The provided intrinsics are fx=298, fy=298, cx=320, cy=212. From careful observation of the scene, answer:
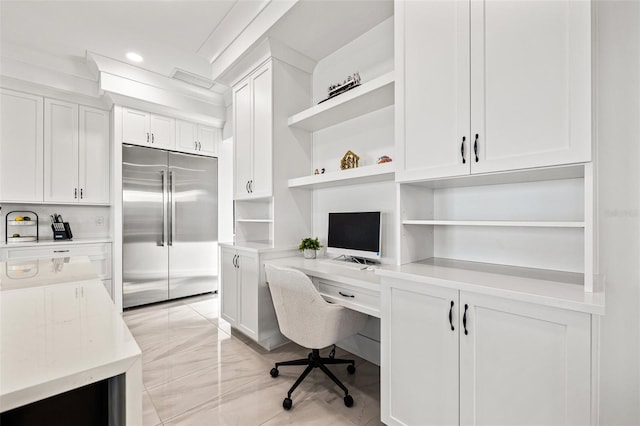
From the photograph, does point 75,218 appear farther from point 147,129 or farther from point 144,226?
point 147,129

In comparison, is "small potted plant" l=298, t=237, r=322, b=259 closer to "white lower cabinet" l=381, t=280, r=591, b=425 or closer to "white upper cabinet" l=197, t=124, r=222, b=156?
"white lower cabinet" l=381, t=280, r=591, b=425

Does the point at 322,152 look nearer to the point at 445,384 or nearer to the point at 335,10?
the point at 335,10

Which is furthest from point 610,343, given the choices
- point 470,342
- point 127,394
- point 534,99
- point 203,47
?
point 203,47

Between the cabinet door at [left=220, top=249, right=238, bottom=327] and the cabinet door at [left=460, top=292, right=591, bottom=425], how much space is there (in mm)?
Result: 2120

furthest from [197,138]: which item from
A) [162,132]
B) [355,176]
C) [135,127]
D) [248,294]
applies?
[355,176]

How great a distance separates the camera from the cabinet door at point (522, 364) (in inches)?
41.4

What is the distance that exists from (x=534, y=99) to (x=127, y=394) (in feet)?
5.42

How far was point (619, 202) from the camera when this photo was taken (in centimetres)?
129

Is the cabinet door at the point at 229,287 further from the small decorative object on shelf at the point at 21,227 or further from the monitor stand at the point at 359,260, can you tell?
the small decorative object on shelf at the point at 21,227

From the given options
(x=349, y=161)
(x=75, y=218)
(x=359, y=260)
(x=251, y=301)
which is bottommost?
(x=251, y=301)

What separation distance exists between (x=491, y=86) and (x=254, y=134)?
2.09 metres

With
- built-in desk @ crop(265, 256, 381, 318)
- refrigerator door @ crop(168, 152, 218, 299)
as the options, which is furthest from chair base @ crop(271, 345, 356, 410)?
refrigerator door @ crop(168, 152, 218, 299)

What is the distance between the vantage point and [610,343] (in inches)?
51.0

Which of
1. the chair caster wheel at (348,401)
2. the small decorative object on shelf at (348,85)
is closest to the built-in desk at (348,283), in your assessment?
the chair caster wheel at (348,401)
